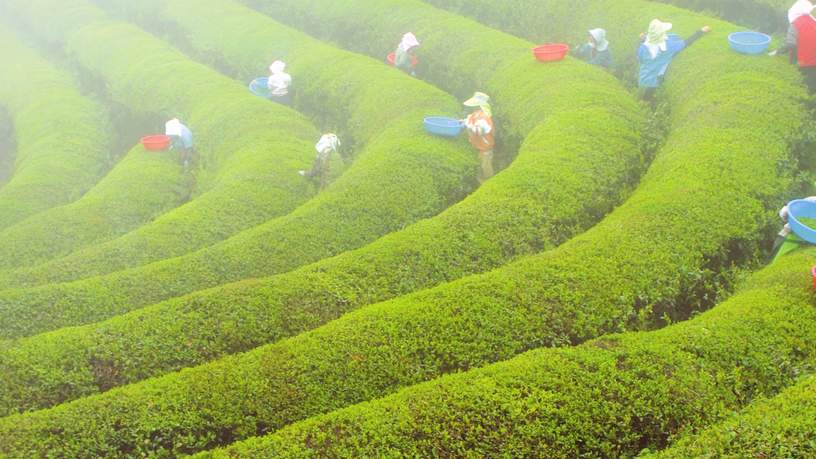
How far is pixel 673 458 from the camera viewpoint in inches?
237

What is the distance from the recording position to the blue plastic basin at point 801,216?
9.02 metres

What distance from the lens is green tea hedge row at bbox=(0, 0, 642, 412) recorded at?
8672 mm

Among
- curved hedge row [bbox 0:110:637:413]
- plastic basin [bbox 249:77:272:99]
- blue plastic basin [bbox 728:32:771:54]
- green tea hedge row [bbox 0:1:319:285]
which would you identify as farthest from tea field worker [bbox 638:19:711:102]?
plastic basin [bbox 249:77:272:99]

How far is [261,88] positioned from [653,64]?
1129 centimetres

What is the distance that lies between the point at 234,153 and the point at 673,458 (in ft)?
43.1

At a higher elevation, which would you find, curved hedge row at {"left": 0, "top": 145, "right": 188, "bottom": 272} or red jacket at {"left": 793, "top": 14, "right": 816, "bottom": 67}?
red jacket at {"left": 793, "top": 14, "right": 816, "bottom": 67}

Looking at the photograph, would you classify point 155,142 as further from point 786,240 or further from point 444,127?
point 786,240

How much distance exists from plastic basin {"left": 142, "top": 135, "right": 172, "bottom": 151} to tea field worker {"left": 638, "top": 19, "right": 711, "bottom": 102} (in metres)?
11.8

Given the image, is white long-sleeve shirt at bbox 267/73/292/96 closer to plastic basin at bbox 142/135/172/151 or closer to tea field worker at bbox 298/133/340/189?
plastic basin at bbox 142/135/172/151

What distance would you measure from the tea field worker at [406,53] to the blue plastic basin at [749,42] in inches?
322

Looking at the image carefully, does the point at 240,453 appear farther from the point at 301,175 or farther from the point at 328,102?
the point at 328,102

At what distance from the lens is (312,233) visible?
38.1 ft

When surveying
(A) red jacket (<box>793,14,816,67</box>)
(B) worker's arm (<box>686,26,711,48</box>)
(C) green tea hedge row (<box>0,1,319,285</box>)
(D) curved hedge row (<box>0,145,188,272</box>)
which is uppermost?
(A) red jacket (<box>793,14,816,67</box>)

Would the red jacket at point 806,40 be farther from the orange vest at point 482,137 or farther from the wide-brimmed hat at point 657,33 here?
the orange vest at point 482,137
